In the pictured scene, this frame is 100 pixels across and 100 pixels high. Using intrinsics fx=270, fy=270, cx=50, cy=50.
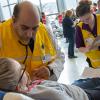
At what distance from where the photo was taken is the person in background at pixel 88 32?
2.34 m

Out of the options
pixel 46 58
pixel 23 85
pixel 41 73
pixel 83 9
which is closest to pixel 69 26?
pixel 83 9

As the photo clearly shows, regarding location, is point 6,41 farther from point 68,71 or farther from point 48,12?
point 48,12

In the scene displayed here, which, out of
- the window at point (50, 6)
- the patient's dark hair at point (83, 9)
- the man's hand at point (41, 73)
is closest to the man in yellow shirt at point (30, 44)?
the man's hand at point (41, 73)

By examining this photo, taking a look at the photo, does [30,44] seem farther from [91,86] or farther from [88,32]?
[88,32]

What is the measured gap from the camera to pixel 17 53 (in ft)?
5.71

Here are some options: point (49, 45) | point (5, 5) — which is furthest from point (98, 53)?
point (5, 5)

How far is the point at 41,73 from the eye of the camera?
1731 mm

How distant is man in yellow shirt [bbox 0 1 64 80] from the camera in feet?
5.14

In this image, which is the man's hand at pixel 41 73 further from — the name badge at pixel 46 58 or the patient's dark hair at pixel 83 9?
the patient's dark hair at pixel 83 9

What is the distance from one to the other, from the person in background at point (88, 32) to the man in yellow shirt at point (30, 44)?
0.56m

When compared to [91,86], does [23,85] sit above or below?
above

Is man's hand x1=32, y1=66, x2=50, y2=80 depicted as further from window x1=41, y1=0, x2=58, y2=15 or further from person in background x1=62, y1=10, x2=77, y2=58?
window x1=41, y1=0, x2=58, y2=15

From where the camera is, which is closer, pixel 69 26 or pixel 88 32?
pixel 88 32

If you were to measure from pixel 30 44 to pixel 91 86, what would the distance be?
579 millimetres
